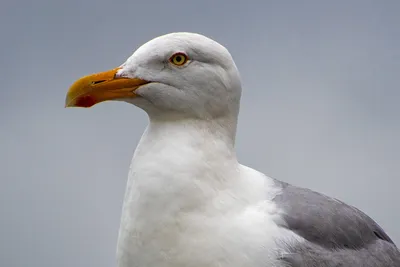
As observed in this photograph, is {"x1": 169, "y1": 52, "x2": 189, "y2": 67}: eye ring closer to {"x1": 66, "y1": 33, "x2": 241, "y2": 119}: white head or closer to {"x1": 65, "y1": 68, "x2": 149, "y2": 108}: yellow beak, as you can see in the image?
{"x1": 66, "y1": 33, "x2": 241, "y2": 119}: white head

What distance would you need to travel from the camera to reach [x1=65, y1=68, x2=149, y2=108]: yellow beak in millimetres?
4191

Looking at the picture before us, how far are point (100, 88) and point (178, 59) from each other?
0.55 meters

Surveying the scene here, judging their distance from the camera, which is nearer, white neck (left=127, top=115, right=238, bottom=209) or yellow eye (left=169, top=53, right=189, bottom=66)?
white neck (left=127, top=115, right=238, bottom=209)

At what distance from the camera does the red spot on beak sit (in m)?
4.26

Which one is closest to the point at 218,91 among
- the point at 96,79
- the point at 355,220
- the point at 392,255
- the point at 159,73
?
the point at 159,73

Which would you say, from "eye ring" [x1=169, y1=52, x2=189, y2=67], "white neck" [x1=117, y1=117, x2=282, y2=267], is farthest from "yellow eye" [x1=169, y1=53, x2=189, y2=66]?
"white neck" [x1=117, y1=117, x2=282, y2=267]

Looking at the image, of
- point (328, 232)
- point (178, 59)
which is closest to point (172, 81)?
point (178, 59)

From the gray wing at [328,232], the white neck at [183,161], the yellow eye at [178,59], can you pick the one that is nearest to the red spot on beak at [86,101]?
A: the white neck at [183,161]

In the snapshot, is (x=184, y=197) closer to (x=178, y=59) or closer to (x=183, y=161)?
(x=183, y=161)

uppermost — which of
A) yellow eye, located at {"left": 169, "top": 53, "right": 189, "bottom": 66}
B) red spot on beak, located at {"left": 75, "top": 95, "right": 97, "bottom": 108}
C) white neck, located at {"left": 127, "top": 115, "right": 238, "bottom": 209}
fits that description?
yellow eye, located at {"left": 169, "top": 53, "right": 189, "bottom": 66}

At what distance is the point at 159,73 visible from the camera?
4.21 metres

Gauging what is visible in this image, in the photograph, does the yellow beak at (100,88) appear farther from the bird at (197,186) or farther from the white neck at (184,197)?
the white neck at (184,197)

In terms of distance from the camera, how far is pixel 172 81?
4199 millimetres

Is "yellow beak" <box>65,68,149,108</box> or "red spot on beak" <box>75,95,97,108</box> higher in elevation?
"yellow beak" <box>65,68,149,108</box>
